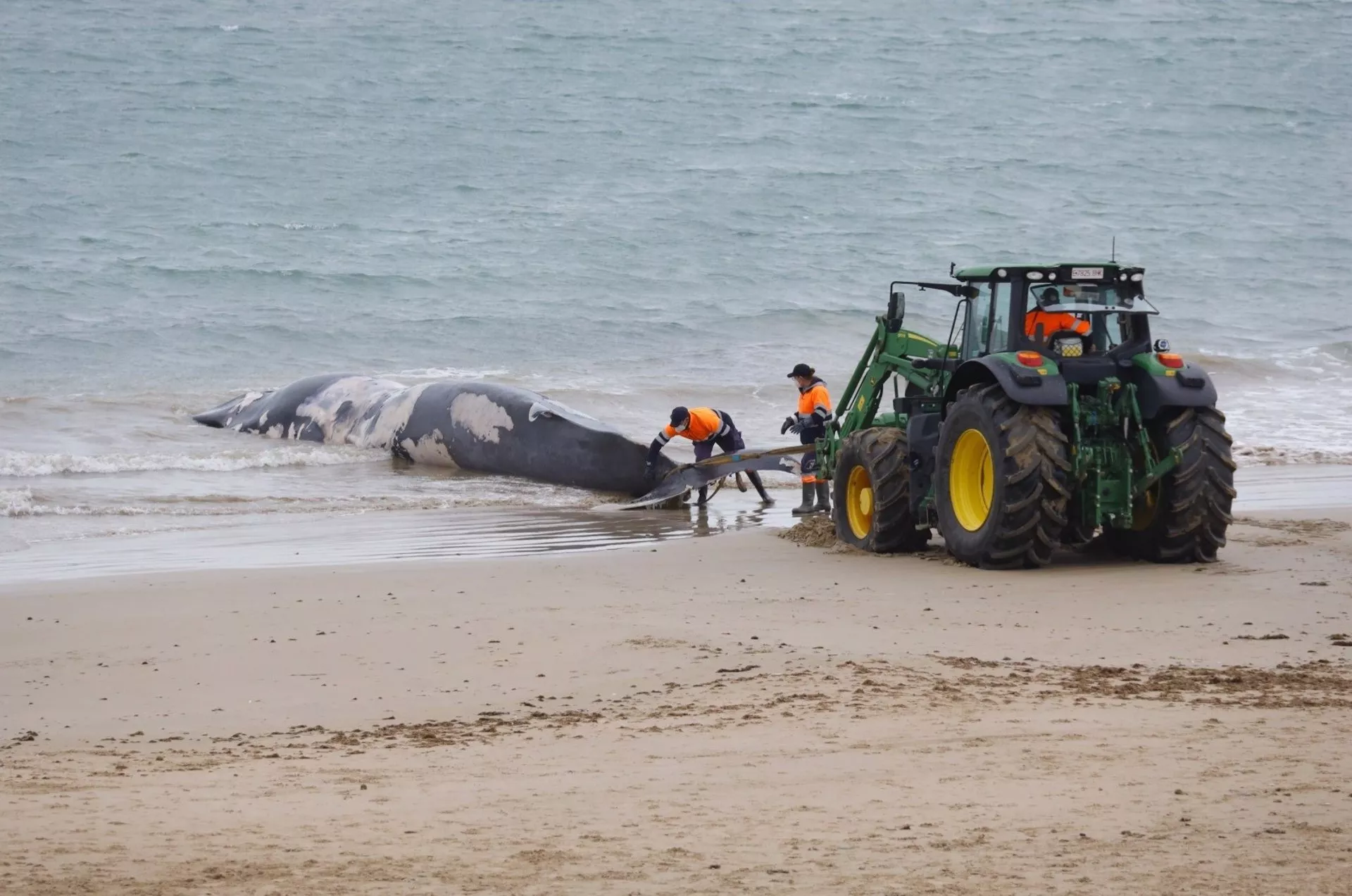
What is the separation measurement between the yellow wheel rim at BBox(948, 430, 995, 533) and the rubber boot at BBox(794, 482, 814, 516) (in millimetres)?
3215

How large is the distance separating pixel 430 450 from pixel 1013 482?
8.99 meters

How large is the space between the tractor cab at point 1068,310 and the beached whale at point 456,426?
4.90m

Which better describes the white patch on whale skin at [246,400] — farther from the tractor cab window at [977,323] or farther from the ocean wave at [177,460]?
the tractor cab window at [977,323]

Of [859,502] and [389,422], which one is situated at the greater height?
[389,422]

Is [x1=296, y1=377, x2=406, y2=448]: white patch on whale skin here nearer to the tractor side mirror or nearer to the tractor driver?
the tractor side mirror

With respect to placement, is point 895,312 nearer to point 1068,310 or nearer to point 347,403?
point 1068,310

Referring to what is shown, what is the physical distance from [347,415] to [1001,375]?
34.8 feet

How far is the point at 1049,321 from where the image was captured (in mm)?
10156

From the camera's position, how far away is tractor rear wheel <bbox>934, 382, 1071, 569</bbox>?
9.35 metres

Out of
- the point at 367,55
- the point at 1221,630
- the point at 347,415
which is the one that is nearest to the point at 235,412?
the point at 347,415

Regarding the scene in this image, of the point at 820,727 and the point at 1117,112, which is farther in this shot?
the point at 1117,112

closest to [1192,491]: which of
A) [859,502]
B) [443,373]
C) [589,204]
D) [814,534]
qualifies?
[859,502]

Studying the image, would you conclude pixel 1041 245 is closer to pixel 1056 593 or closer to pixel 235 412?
pixel 235 412

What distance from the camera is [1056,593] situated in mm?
8727
